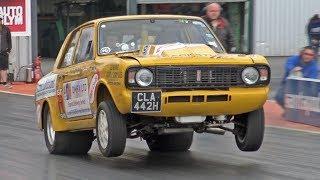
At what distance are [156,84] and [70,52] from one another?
241 centimetres

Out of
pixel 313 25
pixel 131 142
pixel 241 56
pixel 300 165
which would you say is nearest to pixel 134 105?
pixel 241 56

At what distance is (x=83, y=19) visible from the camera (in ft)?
94.5

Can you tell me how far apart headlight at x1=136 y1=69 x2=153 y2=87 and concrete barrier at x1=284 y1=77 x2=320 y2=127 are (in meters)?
5.62

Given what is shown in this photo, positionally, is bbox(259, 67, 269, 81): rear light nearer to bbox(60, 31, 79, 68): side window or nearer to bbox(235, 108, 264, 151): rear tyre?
bbox(235, 108, 264, 151): rear tyre

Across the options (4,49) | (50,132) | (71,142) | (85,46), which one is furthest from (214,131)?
(4,49)

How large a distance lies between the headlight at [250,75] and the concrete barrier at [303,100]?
16.0 ft

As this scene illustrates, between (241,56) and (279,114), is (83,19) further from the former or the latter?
(241,56)

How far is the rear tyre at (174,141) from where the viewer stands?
419 inches

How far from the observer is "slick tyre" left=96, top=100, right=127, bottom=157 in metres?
8.55

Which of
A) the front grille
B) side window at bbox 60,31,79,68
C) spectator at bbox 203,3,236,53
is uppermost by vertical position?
spectator at bbox 203,3,236,53

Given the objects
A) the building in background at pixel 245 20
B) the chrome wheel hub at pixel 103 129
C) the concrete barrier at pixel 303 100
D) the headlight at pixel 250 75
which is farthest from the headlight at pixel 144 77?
the building in background at pixel 245 20

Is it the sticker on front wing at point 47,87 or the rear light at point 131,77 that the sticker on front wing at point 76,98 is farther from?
the rear light at point 131,77

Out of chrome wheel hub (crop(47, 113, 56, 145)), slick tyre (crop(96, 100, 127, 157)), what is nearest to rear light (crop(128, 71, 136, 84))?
slick tyre (crop(96, 100, 127, 157))

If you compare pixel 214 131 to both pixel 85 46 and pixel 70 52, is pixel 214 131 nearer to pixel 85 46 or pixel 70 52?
pixel 85 46
